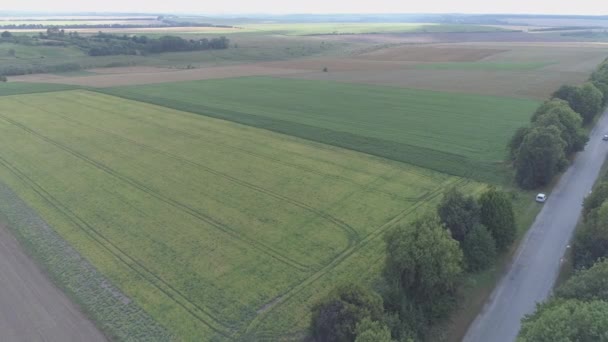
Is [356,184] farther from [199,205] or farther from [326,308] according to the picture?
[326,308]

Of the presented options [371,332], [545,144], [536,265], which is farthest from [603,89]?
[371,332]

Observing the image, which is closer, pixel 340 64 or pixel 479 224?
pixel 479 224

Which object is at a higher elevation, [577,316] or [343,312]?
[577,316]

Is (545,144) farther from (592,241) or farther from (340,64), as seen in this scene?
(340,64)

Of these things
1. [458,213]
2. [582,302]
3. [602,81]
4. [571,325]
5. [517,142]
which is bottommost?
[517,142]

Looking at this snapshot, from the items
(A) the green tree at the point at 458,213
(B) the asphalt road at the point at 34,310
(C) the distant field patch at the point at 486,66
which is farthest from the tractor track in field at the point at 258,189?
(C) the distant field patch at the point at 486,66

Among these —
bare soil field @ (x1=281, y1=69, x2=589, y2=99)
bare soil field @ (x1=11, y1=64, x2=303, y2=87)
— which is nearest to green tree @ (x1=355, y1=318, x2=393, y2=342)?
bare soil field @ (x1=281, y1=69, x2=589, y2=99)

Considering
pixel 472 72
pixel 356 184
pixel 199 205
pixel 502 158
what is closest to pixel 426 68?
pixel 472 72

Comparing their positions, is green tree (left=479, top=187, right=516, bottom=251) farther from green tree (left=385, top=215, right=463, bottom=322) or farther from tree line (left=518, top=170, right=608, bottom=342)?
green tree (left=385, top=215, right=463, bottom=322)
